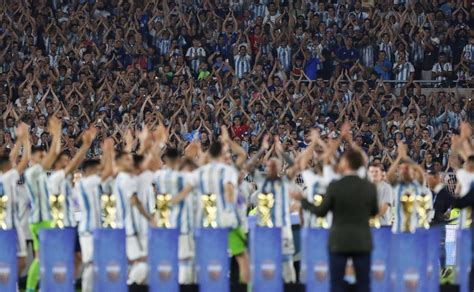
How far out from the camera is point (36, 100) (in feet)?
108

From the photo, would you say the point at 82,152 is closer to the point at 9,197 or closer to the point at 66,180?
the point at 66,180

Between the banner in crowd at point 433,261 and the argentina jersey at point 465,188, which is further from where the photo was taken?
the argentina jersey at point 465,188

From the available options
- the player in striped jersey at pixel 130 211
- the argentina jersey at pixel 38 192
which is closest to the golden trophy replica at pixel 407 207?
the player in striped jersey at pixel 130 211

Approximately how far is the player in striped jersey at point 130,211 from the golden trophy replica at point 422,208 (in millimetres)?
3404

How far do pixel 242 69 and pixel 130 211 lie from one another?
45.4 ft

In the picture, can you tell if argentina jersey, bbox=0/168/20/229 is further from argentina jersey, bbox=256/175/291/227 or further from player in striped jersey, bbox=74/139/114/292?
argentina jersey, bbox=256/175/291/227

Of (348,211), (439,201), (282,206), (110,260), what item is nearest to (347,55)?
(439,201)

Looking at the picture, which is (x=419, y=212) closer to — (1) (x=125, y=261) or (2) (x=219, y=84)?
(1) (x=125, y=261)

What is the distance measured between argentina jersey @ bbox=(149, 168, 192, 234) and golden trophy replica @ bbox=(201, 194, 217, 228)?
196 millimetres

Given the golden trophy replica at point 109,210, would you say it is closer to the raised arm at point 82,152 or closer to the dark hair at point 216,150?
the raised arm at point 82,152

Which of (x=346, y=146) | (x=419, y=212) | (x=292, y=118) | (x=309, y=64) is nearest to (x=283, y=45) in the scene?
(x=309, y=64)

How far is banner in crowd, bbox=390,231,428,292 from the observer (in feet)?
66.2

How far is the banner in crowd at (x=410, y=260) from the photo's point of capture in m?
20.2

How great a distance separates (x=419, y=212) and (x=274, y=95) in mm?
11400
